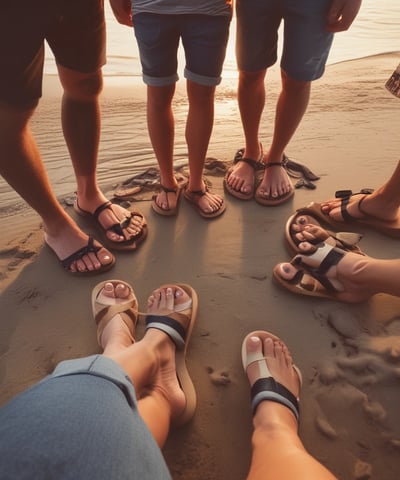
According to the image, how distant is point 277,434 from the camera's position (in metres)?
1.15

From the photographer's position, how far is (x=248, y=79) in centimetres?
201

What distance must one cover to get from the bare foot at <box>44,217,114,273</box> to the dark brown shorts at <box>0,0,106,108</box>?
0.66 m

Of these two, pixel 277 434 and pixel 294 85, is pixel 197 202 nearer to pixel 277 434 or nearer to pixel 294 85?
pixel 294 85

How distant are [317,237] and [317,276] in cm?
23

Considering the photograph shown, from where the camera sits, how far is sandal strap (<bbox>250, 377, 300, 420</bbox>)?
127 centimetres

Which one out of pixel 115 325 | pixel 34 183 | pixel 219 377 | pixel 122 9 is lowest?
pixel 219 377

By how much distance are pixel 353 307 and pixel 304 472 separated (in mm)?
916

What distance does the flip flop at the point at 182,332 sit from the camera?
1304 mm

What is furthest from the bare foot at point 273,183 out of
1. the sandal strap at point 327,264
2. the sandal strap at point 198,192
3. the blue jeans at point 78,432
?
the blue jeans at point 78,432

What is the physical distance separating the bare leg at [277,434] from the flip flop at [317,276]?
0.31m

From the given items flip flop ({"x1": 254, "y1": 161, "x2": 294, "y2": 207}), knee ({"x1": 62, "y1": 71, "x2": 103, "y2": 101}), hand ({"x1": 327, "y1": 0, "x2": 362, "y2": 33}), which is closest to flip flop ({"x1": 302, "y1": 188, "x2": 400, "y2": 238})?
flip flop ({"x1": 254, "y1": 161, "x2": 294, "y2": 207})

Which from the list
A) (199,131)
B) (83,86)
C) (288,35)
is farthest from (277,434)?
(288,35)

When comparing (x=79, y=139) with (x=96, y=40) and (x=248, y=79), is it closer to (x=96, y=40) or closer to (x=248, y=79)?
(x=96, y=40)

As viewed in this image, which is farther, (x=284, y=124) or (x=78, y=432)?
(x=284, y=124)
